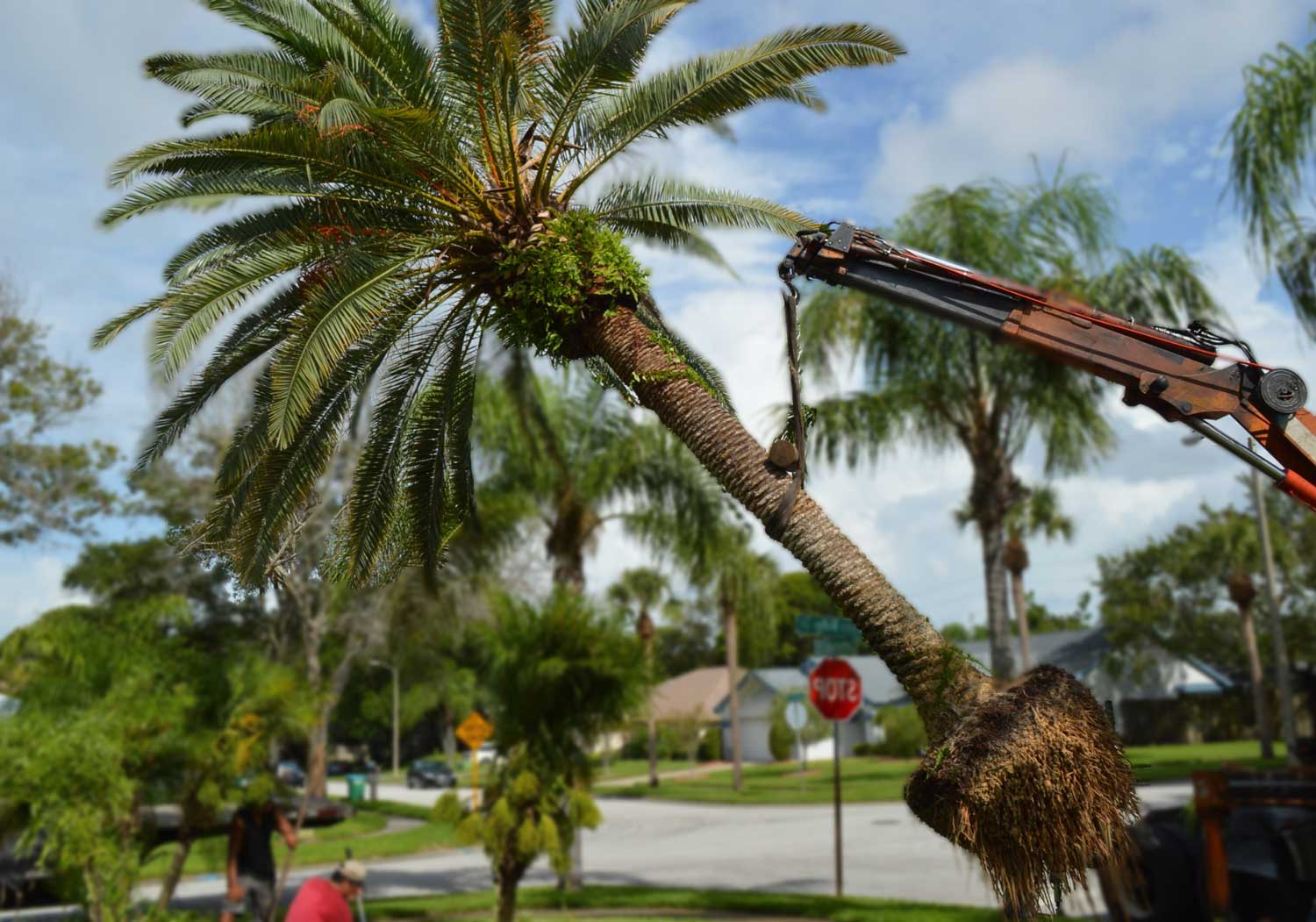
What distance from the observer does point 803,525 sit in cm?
596

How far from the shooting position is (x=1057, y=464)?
17.0m

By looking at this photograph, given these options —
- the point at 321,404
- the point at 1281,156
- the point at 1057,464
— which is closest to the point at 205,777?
the point at 321,404

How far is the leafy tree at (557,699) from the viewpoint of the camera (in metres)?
13.7

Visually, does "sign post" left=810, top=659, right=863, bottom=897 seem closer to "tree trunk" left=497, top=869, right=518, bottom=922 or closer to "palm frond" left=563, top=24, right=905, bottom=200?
"tree trunk" left=497, top=869, right=518, bottom=922

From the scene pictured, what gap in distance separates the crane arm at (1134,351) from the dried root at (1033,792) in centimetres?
192

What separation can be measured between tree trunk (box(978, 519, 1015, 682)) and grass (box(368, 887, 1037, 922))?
10.7 feet

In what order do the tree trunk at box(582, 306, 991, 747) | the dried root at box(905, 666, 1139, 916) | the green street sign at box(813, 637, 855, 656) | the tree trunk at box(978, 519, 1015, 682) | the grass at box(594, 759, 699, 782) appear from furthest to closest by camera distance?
the grass at box(594, 759, 699, 782)
the tree trunk at box(978, 519, 1015, 682)
the green street sign at box(813, 637, 855, 656)
the tree trunk at box(582, 306, 991, 747)
the dried root at box(905, 666, 1139, 916)

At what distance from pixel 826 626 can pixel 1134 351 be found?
29.6 feet

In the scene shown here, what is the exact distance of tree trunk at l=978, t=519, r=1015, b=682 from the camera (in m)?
15.6

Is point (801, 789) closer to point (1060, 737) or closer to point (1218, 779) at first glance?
point (1218, 779)

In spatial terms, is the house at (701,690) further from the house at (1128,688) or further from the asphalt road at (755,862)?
the asphalt road at (755,862)

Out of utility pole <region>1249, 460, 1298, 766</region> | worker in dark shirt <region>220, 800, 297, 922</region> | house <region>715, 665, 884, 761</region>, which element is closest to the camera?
worker in dark shirt <region>220, 800, 297, 922</region>

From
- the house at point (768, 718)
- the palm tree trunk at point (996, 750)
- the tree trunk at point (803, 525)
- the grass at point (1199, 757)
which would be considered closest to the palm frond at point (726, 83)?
the tree trunk at point (803, 525)

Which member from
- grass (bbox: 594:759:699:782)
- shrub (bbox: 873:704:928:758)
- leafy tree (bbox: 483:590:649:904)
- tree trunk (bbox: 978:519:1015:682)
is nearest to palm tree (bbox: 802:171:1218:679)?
tree trunk (bbox: 978:519:1015:682)
